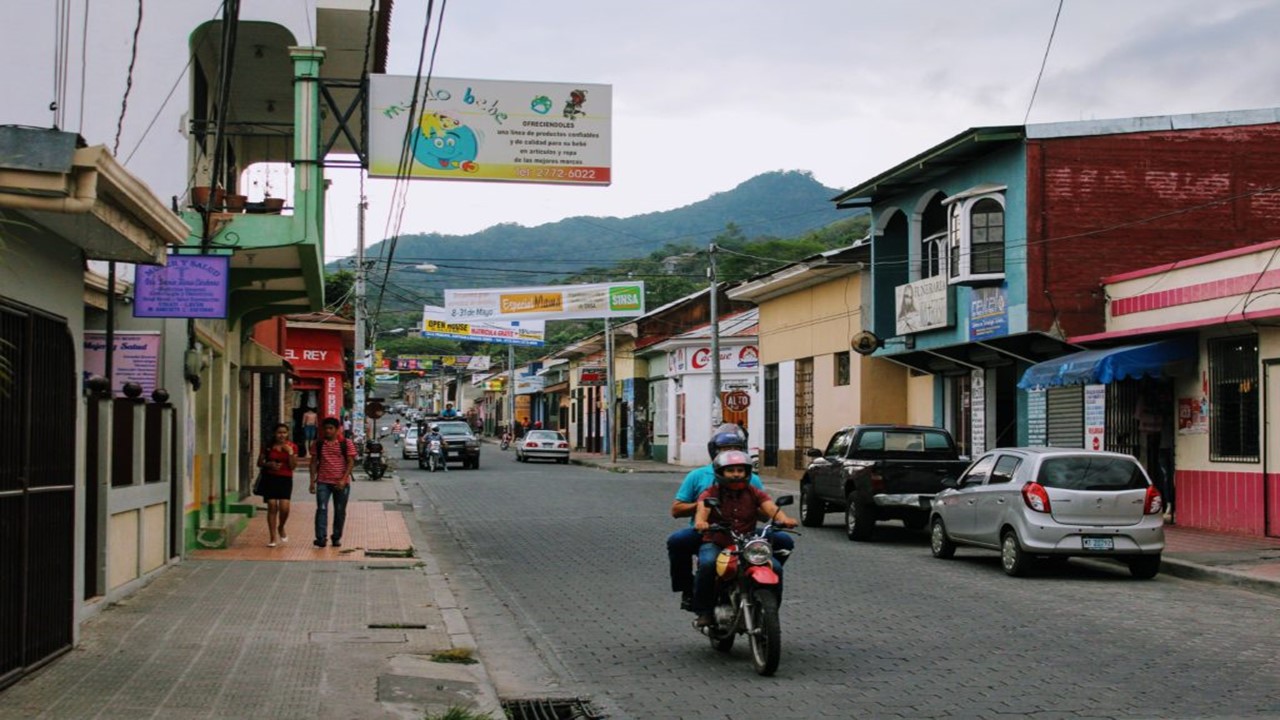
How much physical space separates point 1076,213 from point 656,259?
48.9 metres

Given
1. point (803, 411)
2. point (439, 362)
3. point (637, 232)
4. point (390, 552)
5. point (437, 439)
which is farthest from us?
point (637, 232)

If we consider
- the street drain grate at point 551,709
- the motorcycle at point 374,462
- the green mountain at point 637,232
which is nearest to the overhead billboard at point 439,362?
the green mountain at point 637,232

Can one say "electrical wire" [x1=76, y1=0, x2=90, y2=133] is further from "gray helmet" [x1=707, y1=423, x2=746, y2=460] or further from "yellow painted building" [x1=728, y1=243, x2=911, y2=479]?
"yellow painted building" [x1=728, y1=243, x2=911, y2=479]

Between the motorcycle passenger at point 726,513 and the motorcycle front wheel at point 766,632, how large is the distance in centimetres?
63

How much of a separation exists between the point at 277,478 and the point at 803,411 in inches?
931

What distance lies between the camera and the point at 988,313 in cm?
2625

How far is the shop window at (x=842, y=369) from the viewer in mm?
35500

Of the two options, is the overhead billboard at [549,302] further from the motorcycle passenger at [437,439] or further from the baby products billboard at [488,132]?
the baby products billboard at [488,132]

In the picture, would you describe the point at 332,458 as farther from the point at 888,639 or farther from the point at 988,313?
the point at 988,313

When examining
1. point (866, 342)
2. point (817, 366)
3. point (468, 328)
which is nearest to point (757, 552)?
point (866, 342)

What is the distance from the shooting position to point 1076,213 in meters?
24.6

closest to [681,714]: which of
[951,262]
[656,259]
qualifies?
[951,262]

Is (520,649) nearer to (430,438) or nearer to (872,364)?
(872,364)

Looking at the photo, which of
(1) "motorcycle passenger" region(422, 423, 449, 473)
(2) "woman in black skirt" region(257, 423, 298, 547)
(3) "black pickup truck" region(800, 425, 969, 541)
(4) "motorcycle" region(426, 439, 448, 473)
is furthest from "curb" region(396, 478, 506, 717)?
(1) "motorcycle passenger" region(422, 423, 449, 473)
